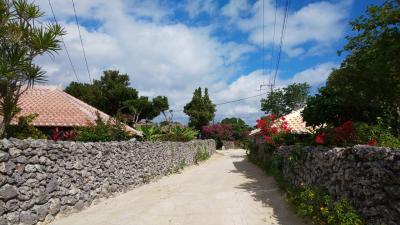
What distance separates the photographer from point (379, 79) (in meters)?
10.1

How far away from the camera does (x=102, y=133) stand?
1416cm

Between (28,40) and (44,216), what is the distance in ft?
14.6

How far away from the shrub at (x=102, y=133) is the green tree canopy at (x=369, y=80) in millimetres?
7217

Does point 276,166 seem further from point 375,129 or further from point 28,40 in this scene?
point 28,40

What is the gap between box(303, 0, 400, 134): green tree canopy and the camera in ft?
29.7

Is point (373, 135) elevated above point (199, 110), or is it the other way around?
point (199, 110)

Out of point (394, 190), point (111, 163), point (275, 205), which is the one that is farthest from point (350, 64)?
point (111, 163)

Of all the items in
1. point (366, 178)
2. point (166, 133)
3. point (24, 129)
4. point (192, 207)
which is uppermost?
point (166, 133)

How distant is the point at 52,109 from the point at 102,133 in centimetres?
747

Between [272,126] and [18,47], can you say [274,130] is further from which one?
[18,47]

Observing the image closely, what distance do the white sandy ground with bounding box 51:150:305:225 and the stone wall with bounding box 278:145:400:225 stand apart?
1.20 meters

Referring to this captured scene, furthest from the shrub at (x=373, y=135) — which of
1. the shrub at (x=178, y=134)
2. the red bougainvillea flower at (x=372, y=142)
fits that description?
the shrub at (x=178, y=134)

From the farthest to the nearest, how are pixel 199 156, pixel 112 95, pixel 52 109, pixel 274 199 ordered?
pixel 112 95 → pixel 199 156 → pixel 52 109 → pixel 274 199

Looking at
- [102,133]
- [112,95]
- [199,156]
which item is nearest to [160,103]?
[112,95]
